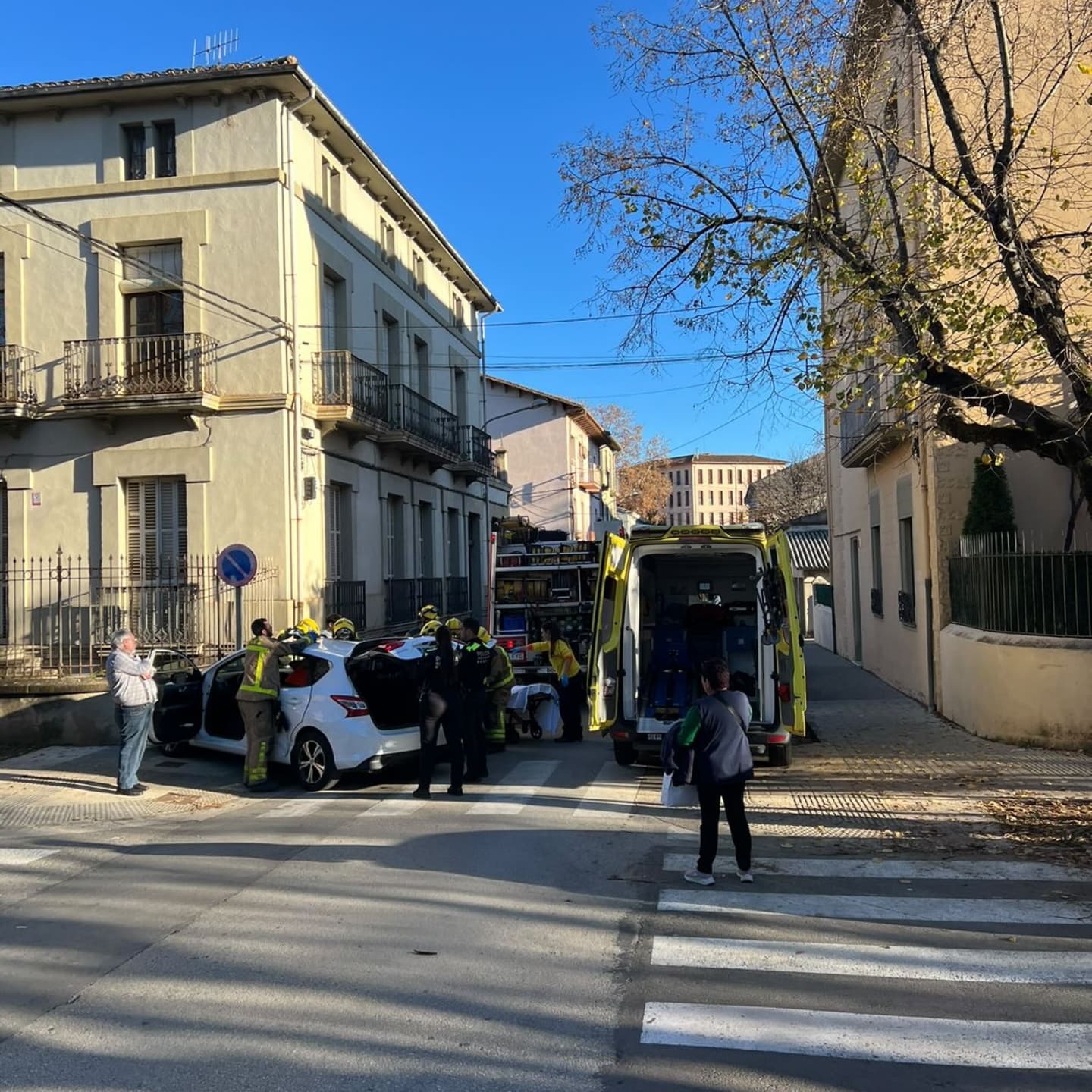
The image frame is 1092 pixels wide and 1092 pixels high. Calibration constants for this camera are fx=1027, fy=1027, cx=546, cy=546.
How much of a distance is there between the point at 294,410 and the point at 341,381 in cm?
154

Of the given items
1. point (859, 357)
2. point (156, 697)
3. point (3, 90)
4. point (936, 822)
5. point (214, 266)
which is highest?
point (3, 90)

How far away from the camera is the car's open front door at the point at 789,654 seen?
1000cm

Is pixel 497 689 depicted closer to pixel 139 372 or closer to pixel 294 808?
pixel 294 808

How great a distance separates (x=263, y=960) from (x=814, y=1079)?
9.11 ft

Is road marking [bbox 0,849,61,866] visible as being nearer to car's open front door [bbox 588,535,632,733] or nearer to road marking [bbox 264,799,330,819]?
Answer: road marking [bbox 264,799,330,819]

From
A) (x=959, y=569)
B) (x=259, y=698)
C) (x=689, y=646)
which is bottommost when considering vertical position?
(x=259, y=698)

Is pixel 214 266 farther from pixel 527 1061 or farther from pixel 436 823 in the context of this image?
pixel 527 1061

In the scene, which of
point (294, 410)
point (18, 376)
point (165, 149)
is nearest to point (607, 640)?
point (294, 410)

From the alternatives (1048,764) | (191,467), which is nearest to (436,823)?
(1048,764)

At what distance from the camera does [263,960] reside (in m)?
5.18

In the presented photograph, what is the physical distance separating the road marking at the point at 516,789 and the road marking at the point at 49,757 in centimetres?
562

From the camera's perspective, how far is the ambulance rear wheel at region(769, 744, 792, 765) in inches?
411

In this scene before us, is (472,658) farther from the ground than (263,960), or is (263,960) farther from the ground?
(472,658)

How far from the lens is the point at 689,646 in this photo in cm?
1184
